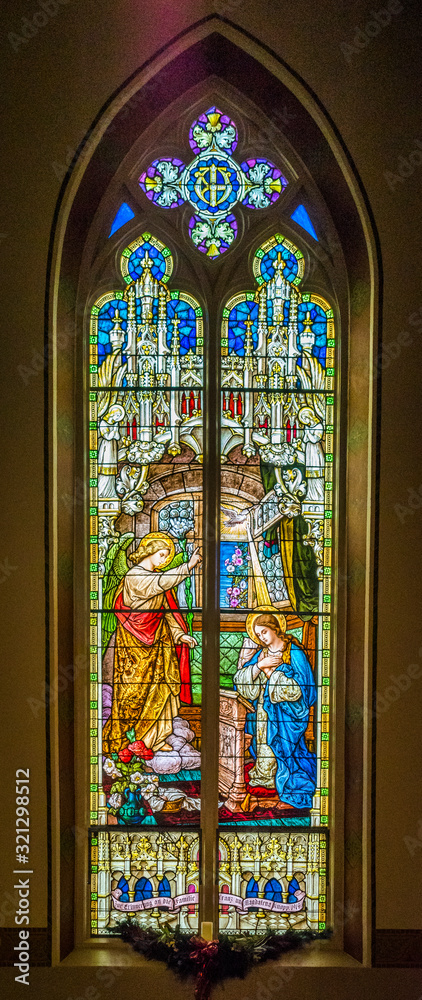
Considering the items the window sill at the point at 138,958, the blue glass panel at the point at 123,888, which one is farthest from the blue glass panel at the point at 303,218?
the window sill at the point at 138,958

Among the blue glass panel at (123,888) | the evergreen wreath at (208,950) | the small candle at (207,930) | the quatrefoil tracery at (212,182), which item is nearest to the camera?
the evergreen wreath at (208,950)

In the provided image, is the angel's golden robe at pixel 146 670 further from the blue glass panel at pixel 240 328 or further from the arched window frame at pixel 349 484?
the blue glass panel at pixel 240 328

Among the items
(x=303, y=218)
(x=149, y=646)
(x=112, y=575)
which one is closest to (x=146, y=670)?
(x=149, y=646)

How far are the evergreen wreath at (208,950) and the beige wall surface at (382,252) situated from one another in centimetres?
38

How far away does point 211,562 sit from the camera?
3779mm

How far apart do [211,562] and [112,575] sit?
47cm

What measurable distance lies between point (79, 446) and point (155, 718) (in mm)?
1311

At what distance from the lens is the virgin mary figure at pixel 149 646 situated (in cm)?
378

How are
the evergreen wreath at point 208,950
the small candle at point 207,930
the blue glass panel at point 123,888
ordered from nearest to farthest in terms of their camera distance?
the evergreen wreath at point 208,950, the small candle at point 207,930, the blue glass panel at point 123,888

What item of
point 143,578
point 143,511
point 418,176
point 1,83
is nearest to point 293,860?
point 143,578

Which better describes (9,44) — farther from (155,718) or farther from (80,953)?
(80,953)

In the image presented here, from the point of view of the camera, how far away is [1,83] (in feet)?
11.4

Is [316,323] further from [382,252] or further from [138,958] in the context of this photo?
[138,958]

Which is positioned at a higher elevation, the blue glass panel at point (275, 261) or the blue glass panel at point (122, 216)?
the blue glass panel at point (122, 216)
